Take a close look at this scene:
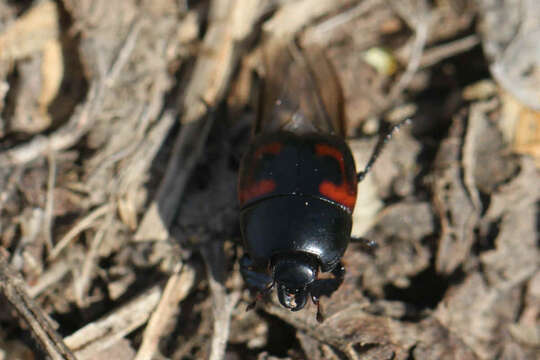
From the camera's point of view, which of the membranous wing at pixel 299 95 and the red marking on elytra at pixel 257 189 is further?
the membranous wing at pixel 299 95

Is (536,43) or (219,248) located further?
(536,43)

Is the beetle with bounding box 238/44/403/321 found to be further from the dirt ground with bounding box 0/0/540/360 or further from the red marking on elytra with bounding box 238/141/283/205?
the dirt ground with bounding box 0/0/540/360

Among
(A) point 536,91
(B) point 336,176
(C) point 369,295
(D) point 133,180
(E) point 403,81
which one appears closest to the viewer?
(B) point 336,176

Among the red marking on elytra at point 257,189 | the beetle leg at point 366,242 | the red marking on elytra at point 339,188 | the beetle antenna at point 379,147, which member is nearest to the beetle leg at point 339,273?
the beetle leg at point 366,242

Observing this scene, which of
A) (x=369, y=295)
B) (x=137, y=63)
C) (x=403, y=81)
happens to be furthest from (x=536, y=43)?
(x=137, y=63)

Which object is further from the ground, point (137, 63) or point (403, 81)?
point (137, 63)

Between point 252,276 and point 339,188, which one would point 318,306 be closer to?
point 252,276

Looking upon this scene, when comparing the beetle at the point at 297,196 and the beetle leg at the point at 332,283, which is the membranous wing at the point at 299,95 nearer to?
the beetle at the point at 297,196

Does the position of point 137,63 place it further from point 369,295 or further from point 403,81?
point 369,295
